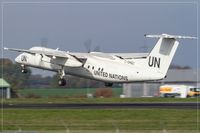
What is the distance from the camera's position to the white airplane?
66.2 metres

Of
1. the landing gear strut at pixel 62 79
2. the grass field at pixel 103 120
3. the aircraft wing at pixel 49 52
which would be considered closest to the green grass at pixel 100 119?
the grass field at pixel 103 120

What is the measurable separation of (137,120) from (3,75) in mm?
65259

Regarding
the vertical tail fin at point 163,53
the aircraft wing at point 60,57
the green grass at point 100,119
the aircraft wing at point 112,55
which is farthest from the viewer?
the aircraft wing at point 112,55

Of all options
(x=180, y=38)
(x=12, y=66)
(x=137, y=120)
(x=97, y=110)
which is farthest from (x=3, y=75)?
(x=137, y=120)

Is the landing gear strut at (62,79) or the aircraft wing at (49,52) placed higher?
the aircraft wing at (49,52)

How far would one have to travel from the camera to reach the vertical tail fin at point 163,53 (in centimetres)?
6638

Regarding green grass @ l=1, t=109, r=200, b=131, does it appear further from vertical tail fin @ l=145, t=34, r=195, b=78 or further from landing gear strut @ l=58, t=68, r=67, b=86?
landing gear strut @ l=58, t=68, r=67, b=86

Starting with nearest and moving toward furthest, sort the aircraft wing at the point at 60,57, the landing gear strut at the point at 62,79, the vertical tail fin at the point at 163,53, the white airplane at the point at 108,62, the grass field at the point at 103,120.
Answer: the grass field at the point at 103,120, the white airplane at the point at 108,62, the vertical tail fin at the point at 163,53, the landing gear strut at the point at 62,79, the aircraft wing at the point at 60,57

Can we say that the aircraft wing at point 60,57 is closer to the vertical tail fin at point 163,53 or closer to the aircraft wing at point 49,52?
the aircraft wing at point 49,52

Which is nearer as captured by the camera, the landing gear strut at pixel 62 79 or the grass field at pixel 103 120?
the grass field at pixel 103 120

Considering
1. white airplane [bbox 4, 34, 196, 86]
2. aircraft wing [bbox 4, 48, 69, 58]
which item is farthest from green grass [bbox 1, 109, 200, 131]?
aircraft wing [bbox 4, 48, 69, 58]

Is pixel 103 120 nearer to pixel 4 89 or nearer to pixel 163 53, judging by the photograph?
pixel 163 53

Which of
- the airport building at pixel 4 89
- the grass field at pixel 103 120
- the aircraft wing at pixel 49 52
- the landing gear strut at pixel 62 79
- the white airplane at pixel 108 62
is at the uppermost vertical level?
the aircraft wing at pixel 49 52

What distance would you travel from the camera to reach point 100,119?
142 ft
